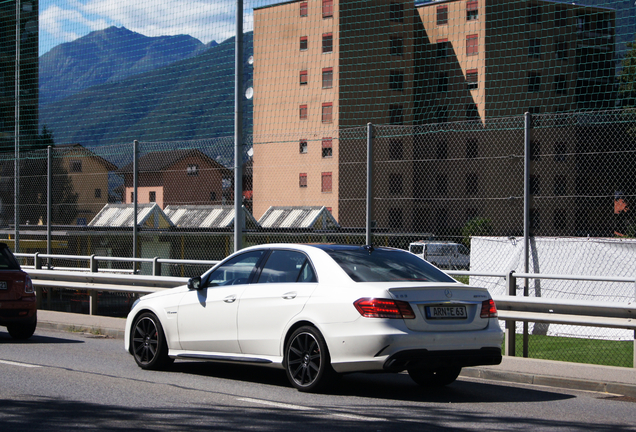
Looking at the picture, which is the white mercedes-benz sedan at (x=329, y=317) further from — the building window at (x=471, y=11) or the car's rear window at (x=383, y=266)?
the building window at (x=471, y=11)

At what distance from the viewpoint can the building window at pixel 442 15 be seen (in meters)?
53.9

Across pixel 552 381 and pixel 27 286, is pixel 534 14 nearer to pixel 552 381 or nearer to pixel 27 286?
pixel 27 286

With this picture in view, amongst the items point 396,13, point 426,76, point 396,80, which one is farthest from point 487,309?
point 426,76

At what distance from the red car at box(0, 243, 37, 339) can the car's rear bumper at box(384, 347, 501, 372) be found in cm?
682

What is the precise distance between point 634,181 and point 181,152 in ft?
51.5

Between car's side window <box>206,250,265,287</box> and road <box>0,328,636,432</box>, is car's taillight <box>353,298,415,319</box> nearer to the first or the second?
road <box>0,328,636,432</box>

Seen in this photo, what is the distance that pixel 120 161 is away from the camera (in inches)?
739

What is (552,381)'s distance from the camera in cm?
881

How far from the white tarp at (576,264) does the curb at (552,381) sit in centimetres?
479

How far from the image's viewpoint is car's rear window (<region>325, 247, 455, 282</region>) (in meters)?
7.91

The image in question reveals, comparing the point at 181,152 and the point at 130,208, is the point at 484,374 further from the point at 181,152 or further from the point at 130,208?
the point at 130,208

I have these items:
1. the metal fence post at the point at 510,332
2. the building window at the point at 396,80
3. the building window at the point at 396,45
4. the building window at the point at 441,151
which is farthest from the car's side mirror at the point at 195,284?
the building window at the point at 396,45

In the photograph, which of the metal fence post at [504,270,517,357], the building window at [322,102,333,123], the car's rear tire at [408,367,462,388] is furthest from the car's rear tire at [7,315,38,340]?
the building window at [322,102,333,123]

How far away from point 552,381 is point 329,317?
8.93 feet
